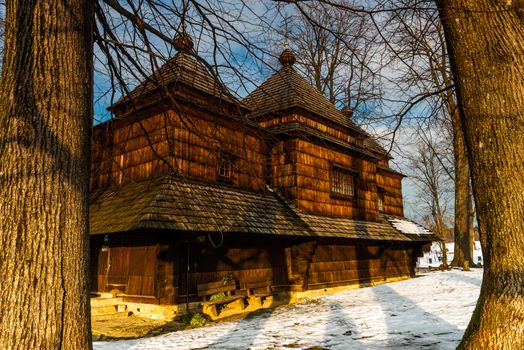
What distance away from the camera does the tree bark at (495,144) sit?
321 cm

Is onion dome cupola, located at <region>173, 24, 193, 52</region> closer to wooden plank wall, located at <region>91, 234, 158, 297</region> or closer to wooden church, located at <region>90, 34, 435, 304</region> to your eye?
wooden church, located at <region>90, 34, 435, 304</region>

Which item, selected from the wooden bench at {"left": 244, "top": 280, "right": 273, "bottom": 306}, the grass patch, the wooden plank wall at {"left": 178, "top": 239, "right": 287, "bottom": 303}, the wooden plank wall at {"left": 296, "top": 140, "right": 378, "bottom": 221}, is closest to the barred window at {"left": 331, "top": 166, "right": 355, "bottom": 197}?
the wooden plank wall at {"left": 296, "top": 140, "right": 378, "bottom": 221}

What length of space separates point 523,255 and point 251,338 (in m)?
4.76

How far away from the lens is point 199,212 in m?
9.84

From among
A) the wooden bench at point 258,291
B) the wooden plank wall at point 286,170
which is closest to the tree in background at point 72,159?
the wooden bench at point 258,291

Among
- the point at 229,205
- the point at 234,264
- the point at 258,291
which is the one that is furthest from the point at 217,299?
the point at 229,205

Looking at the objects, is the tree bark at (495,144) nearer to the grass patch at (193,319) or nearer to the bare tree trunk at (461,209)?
the grass patch at (193,319)

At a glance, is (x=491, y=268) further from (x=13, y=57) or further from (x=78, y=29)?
(x=13, y=57)

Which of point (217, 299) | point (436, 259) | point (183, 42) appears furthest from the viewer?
point (436, 259)

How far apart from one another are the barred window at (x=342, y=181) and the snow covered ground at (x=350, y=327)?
485 centimetres

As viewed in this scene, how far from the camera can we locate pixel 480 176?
138 inches

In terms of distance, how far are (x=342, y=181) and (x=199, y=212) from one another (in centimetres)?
732

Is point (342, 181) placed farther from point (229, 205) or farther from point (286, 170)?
point (229, 205)

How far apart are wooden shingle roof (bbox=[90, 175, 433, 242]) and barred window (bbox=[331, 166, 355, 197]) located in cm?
138
